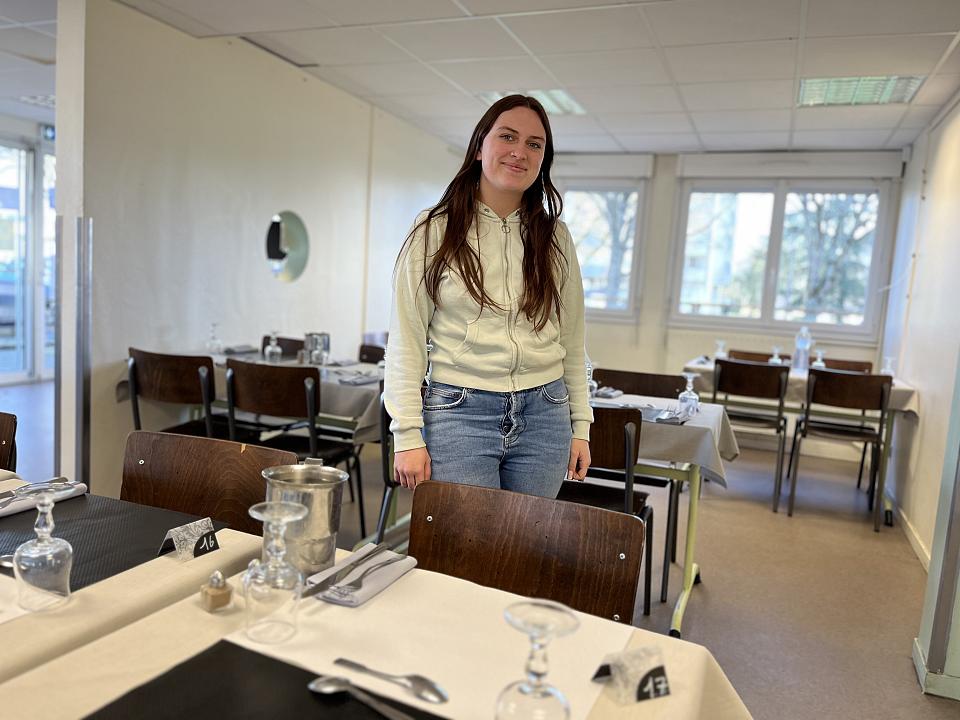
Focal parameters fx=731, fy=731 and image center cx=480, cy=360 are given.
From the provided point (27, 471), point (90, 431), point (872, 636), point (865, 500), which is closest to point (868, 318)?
point (865, 500)

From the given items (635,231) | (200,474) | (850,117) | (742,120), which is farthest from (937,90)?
(200,474)

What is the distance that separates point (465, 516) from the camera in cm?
125

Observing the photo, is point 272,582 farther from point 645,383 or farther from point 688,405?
point 645,383

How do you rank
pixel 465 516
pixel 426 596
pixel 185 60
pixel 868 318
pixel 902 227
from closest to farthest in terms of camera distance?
1. pixel 426 596
2. pixel 465 516
3. pixel 185 60
4. pixel 902 227
5. pixel 868 318

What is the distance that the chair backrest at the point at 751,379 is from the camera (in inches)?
169

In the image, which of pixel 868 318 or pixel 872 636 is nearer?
pixel 872 636

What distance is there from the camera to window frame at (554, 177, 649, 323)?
22.1ft

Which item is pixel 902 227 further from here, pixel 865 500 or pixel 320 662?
pixel 320 662

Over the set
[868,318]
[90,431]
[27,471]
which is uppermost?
[868,318]

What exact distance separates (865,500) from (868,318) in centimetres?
218

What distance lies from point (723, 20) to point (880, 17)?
64cm

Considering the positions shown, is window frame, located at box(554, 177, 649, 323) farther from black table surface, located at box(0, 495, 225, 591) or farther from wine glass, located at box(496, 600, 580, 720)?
wine glass, located at box(496, 600, 580, 720)

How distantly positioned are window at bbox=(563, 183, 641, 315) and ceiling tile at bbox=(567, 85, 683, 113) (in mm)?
1837

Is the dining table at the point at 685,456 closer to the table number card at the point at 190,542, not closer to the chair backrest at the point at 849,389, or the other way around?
the chair backrest at the point at 849,389
